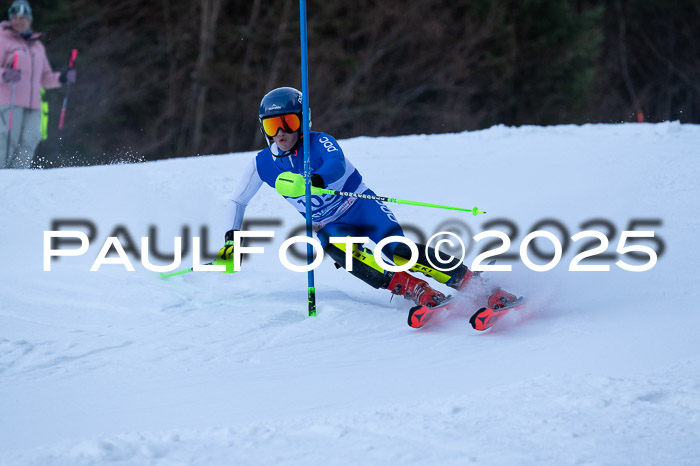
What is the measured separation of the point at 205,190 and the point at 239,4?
48.1ft

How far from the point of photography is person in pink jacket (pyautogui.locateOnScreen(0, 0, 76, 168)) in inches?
340

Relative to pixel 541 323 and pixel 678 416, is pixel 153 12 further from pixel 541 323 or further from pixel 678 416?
pixel 678 416

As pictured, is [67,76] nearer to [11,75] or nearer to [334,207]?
[11,75]

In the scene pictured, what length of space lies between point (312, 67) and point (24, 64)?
13011 mm

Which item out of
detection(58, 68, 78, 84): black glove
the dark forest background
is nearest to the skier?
detection(58, 68, 78, 84): black glove

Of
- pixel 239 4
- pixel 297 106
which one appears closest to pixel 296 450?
pixel 297 106

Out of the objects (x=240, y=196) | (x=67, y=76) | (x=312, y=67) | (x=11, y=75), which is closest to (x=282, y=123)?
(x=240, y=196)

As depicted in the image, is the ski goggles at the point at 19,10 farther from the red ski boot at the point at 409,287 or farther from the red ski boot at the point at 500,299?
the red ski boot at the point at 500,299

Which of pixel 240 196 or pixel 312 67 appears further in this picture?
pixel 312 67

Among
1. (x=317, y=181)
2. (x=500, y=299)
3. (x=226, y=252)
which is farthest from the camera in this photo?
(x=226, y=252)

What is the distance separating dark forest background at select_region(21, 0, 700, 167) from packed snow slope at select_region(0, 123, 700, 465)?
440 inches

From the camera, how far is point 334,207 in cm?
502

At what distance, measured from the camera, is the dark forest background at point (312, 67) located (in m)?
19.4

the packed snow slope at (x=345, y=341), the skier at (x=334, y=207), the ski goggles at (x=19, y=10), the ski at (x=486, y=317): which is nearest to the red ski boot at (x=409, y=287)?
the skier at (x=334, y=207)
